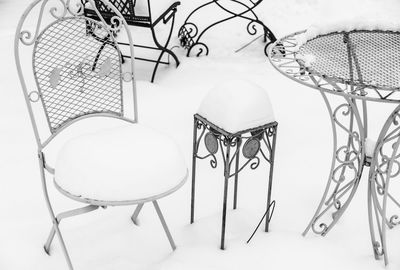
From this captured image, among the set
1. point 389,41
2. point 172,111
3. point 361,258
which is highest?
point 389,41

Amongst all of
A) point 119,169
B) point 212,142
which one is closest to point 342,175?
point 212,142

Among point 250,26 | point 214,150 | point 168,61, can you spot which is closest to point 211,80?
point 168,61

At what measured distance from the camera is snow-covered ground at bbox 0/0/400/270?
2.31 meters

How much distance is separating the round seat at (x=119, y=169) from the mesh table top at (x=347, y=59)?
545 mm

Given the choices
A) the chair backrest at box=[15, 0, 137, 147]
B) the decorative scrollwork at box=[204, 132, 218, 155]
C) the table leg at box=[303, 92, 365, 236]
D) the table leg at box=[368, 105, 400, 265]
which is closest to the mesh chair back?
the chair backrest at box=[15, 0, 137, 147]

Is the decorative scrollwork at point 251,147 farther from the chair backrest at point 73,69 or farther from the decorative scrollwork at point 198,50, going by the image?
the decorative scrollwork at point 198,50

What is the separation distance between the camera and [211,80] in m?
3.97

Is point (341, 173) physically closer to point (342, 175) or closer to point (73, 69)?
point (342, 175)

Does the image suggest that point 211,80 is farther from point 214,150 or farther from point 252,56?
point 214,150

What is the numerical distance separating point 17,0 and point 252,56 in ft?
8.98

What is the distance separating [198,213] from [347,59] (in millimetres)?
995

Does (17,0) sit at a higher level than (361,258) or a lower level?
higher

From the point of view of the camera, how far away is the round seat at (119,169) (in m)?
1.86

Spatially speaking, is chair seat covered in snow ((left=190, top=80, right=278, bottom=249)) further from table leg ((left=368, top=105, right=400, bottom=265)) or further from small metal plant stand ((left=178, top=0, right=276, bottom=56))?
small metal plant stand ((left=178, top=0, right=276, bottom=56))
